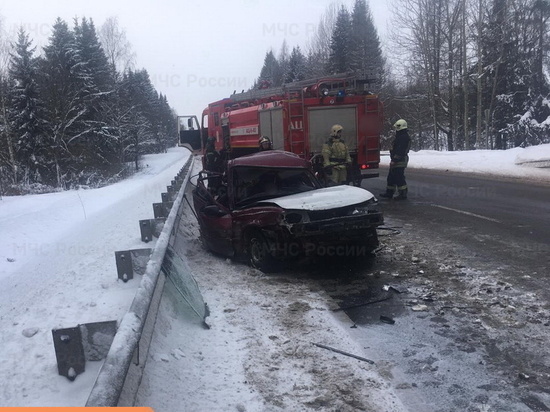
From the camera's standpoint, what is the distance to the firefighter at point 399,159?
11.8 m

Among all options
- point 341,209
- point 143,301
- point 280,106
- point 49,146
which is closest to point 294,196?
point 341,209

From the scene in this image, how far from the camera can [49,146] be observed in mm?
33000

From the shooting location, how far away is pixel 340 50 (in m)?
49.8

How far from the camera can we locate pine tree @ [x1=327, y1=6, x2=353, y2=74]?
49.5 m

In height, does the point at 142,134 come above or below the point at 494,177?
above

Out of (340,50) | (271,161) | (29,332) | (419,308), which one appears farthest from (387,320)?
(340,50)

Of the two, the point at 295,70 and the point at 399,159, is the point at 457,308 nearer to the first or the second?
the point at 399,159

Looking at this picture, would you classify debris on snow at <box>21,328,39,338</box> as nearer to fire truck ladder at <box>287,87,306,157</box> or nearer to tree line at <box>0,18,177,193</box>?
fire truck ladder at <box>287,87,306,157</box>

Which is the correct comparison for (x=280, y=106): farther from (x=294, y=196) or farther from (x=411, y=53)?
(x=411, y=53)

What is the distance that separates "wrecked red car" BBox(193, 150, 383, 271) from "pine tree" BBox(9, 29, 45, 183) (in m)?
29.5

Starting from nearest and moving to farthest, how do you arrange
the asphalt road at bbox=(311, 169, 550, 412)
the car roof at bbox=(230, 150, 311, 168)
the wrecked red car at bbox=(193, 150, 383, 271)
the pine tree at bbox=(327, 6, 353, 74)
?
the asphalt road at bbox=(311, 169, 550, 412) < the wrecked red car at bbox=(193, 150, 383, 271) < the car roof at bbox=(230, 150, 311, 168) < the pine tree at bbox=(327, 6, 353, 74)

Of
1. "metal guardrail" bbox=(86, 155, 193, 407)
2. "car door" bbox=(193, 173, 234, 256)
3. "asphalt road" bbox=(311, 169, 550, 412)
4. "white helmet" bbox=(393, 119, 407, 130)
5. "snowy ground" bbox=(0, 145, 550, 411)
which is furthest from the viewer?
"white helmet" bbox=(393, 119, 407, 130)

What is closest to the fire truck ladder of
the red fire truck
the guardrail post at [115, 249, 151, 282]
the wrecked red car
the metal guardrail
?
the red fire truck

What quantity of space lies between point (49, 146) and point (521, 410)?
3512cm
